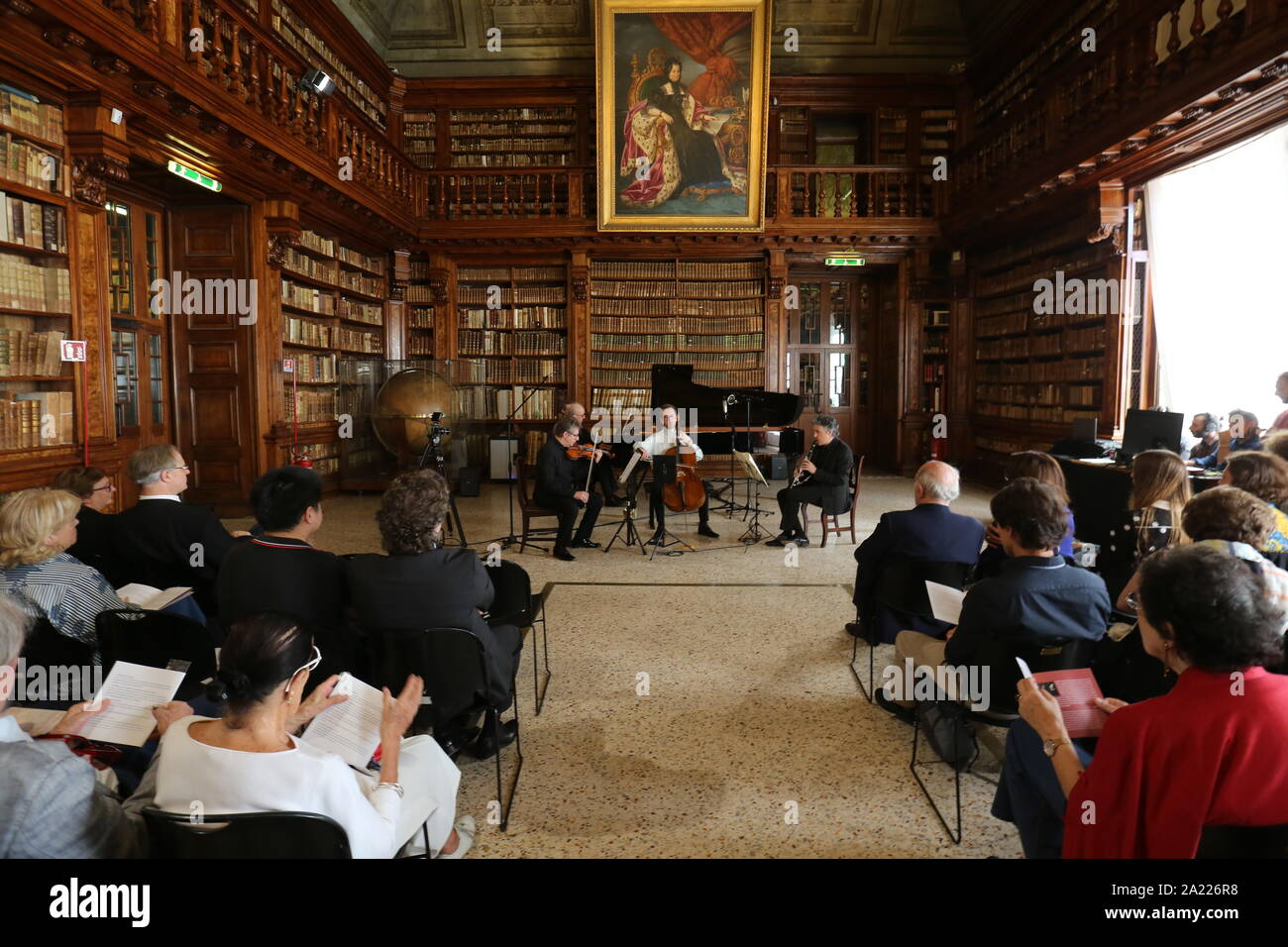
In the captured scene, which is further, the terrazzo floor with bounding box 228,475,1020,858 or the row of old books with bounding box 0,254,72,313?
the row of old books with bounding box 0,254,72,313

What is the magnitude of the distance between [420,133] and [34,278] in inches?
288

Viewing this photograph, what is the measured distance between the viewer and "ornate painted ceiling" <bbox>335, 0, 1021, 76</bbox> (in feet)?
35.4

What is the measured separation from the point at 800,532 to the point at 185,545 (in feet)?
16.0

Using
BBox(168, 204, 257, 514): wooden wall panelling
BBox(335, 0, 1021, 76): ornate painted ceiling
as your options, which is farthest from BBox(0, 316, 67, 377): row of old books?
BBox(335, 0, 1021, 76): ornate painted ceiling

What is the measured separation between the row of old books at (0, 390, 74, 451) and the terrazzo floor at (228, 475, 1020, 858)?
130 inches

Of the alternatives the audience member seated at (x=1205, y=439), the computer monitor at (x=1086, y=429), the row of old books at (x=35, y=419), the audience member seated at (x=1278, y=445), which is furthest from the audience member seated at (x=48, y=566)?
the computer monitor at (x=1086, y=429)

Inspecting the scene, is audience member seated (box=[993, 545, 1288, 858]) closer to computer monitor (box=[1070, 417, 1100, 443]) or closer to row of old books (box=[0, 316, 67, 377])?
row of old books (box=[0, 316, 67, 377])

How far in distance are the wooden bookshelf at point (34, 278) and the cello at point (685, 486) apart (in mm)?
4238

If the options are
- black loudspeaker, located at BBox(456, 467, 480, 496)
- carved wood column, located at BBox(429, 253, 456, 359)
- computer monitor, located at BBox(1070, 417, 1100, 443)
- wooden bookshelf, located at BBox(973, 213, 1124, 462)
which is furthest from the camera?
carved wood column, located at BBox(429, 253, 456, 359)

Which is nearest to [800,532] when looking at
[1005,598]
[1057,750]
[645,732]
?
[645,732]

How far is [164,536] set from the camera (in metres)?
3.24

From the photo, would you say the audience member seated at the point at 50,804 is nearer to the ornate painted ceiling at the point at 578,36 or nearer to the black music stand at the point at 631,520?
the black music stand at the point at 631,520

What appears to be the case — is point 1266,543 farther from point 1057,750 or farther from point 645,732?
point 645,732

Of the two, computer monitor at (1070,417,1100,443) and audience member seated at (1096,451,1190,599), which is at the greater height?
computer monitor at (1070,417,1100,443)
